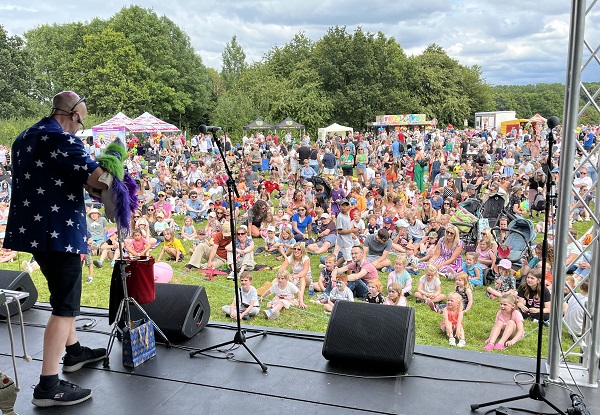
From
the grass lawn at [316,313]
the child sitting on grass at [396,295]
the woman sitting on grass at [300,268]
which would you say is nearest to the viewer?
the grass lawn at [316,313]

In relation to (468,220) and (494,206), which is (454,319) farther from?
(494,206)

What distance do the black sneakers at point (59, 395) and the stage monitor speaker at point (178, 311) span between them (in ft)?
2.70

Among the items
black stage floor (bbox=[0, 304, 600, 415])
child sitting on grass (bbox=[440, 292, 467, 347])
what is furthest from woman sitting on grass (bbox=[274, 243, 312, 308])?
black stage floor (bbox=[0, 304, 600, 415])

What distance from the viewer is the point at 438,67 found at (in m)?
43.0

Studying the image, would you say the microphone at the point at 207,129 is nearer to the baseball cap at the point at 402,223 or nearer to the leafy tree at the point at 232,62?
the baseball cap at the point at 402,223

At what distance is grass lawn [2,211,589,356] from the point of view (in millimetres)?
5094

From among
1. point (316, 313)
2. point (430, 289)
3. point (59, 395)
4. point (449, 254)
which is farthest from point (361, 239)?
point (59, 395)

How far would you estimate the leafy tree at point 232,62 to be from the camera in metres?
53.4

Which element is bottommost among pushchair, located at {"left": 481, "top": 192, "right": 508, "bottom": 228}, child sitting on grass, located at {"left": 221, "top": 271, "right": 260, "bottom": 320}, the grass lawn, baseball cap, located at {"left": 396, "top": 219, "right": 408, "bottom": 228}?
the grass lawn

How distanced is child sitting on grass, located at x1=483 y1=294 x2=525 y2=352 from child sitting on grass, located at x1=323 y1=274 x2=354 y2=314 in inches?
61.6

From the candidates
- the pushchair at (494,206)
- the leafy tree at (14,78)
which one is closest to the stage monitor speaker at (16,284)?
the pushchair at (494,206)

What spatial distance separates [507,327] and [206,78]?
43.0 meters

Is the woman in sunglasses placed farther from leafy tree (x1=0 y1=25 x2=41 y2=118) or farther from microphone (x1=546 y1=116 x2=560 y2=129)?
leafy tree (x1=0 y1=25 x2=41 y2=118)

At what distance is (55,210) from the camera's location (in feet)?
8.53
